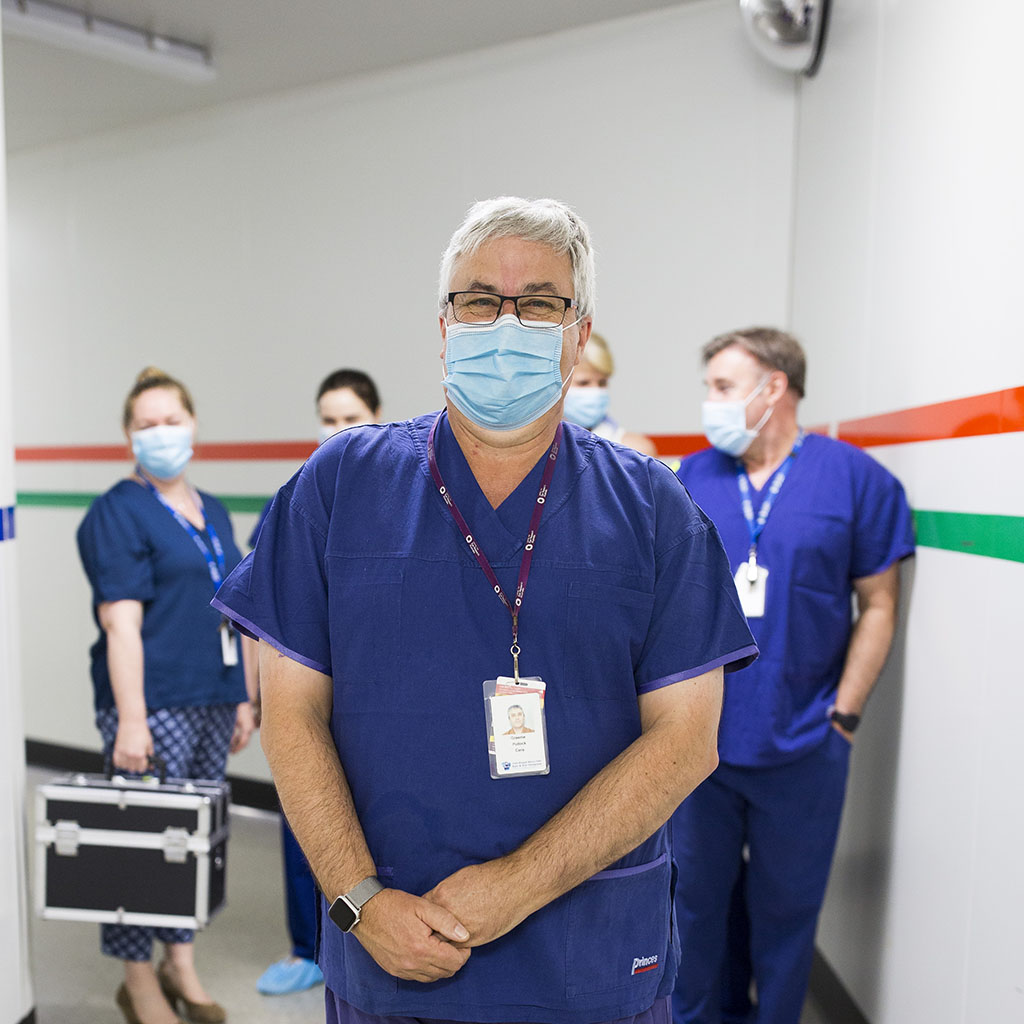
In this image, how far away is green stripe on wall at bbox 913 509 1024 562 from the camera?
1.72m

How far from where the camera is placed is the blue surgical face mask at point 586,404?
291 centimetres

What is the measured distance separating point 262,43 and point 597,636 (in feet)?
11.0

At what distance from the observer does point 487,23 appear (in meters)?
3.67

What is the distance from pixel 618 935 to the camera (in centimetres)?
128

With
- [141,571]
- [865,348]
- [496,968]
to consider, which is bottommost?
[496,968]

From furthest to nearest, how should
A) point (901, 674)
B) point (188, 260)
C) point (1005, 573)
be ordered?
point (188, 260) < point (901, 674) < point (1005, 573)

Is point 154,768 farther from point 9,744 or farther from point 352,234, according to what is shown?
point 352,234

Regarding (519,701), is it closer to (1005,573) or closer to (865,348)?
(1005,573)

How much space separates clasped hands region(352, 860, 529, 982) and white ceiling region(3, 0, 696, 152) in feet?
10.3

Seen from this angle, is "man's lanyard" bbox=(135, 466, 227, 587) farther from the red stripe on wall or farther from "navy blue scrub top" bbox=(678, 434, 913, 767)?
the red stripe on wall

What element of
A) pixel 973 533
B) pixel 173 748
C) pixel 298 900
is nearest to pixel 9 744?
pixel 173 748

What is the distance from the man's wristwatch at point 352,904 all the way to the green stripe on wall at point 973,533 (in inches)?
46.1

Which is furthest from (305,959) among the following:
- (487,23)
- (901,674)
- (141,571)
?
(487,23)

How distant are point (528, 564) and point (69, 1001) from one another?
237 centimetres
